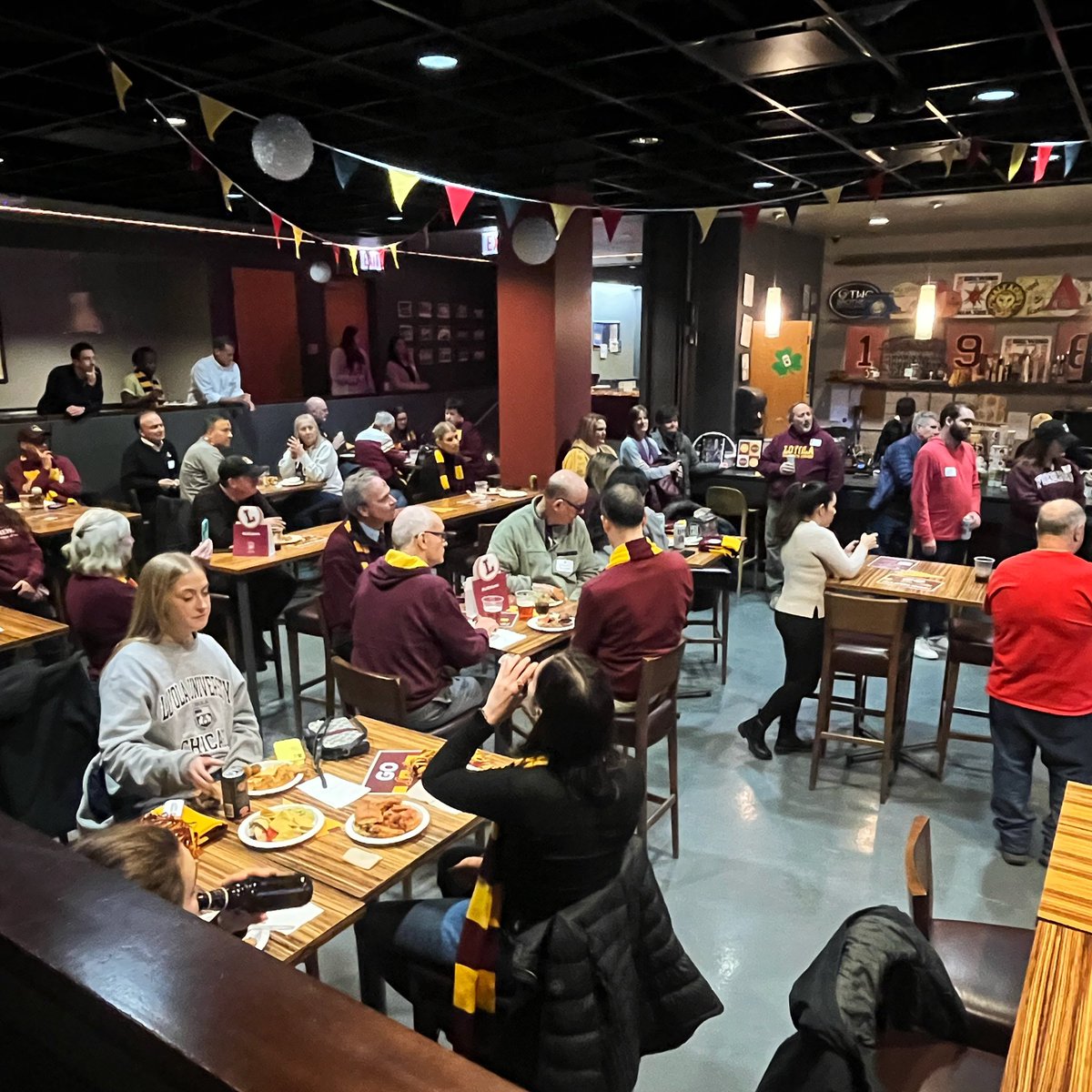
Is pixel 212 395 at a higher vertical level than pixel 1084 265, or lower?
lower

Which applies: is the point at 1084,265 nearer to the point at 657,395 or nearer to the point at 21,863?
the point at 657,395

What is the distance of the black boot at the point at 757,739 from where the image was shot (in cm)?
457

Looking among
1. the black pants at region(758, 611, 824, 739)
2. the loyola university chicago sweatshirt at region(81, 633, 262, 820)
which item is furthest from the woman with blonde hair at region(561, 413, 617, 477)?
the loyola university chicago sweatshirt at region(81, 633, 262, 820)

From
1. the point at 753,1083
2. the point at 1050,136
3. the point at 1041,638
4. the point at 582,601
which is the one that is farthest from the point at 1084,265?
the point at 753,1083

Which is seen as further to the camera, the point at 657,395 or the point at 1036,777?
Result: the point at 657,395

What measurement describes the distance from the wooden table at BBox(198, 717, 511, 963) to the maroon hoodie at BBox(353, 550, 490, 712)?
94cm

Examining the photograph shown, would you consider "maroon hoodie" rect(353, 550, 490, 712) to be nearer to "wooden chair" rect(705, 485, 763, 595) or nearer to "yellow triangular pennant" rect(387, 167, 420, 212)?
"yellow triangular pennant" rect(387, 167, 420, 212)

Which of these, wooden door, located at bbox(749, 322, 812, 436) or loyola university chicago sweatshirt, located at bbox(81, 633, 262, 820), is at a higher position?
wooden door, located at bbox(749, 322, 812, 436)

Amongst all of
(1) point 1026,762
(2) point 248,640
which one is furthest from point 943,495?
(2) point 248,640

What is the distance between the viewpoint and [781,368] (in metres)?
10.3

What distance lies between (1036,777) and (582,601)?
2.61 meters

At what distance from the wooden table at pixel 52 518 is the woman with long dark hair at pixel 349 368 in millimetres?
6479

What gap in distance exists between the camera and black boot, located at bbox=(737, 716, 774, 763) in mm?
4570

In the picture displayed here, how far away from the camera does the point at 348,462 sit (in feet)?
32.4
